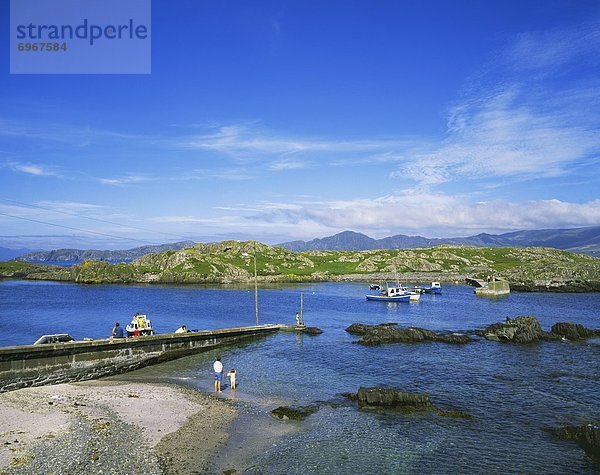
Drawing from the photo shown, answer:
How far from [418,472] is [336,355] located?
34.5 meters

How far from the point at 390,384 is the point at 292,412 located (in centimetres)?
1415

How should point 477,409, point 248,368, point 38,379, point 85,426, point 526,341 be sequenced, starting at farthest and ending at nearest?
point 526,341, point 248,368, point 38,379, point 477,409, point 85,426

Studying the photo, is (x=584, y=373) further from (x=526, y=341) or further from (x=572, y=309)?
(x=572, y=309)

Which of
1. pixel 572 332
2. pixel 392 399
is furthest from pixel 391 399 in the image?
pixel 572 332

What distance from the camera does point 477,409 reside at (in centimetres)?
3984

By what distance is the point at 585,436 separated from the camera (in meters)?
33.0

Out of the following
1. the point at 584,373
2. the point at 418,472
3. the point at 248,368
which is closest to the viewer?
the point at 418,472

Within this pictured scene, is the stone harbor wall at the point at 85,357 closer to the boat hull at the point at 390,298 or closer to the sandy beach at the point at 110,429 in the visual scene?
the sandy beach at the point at 110,429

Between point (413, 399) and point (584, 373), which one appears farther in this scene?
point (584, 373)

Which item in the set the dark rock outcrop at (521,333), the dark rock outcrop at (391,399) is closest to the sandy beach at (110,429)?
the dark rock outcrop at (391,399)

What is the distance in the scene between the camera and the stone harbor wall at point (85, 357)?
4506cm

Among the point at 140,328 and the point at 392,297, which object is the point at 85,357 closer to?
the point at 140,328

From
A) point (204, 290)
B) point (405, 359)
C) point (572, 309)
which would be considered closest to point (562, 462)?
point (405, 359)

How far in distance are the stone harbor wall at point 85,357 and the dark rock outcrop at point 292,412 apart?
24.6m
